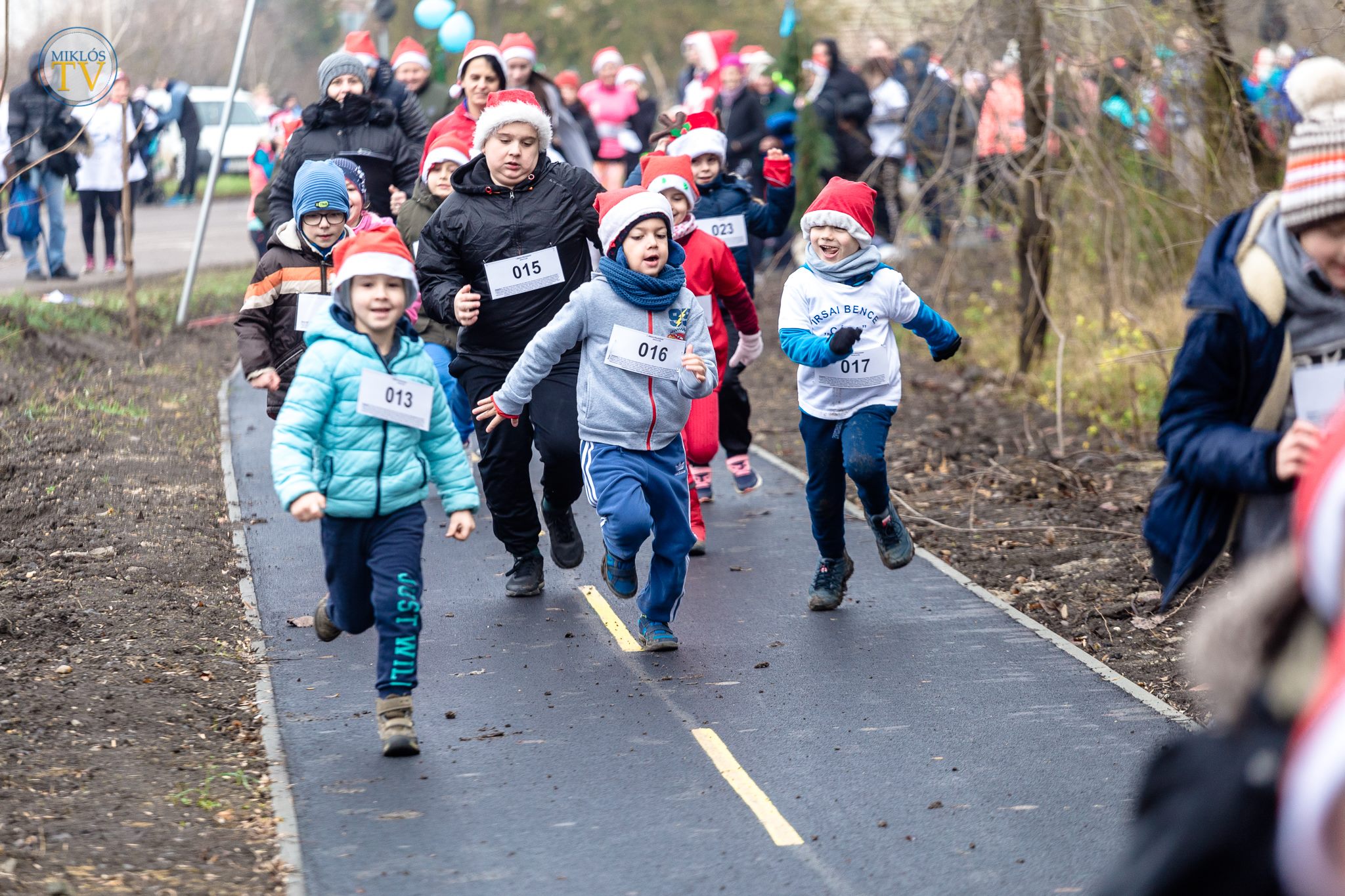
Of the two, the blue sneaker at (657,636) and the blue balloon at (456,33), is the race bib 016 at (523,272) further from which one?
the blue balloon at (456,33)

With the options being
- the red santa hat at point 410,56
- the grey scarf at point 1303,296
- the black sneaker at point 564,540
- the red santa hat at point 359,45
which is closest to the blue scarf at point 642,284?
the black sneaker at point 564,540

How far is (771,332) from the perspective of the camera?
1664 cm

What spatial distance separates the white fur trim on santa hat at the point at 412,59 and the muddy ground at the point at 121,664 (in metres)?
3.35

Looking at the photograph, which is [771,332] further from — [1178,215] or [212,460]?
[212,460]

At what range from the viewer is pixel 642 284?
6.68 metres

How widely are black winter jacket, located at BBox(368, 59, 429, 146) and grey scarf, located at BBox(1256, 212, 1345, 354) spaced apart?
8.02 metres

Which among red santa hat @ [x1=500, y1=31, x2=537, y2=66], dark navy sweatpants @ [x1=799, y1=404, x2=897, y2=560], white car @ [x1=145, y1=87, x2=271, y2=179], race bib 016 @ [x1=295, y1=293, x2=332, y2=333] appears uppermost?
red santa hat @ [x1=500, y1=31, x2=537, y2=66]

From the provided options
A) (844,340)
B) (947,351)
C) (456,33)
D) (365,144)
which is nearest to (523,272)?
(844,340)

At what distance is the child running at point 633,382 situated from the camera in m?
6.68

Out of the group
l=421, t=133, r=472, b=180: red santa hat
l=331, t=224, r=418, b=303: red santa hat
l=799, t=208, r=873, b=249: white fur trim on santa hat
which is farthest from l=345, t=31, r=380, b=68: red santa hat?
l=331, t=224, r=418, b=303: red santa hat

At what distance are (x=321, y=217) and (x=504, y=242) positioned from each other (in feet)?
3.63

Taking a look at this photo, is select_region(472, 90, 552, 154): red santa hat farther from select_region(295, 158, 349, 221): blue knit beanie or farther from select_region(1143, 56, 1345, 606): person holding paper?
select_region(1143, 56, 1345, 606): person holding paper

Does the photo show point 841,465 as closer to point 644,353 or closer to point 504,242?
point 644,353

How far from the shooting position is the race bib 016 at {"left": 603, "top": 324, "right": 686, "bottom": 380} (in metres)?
6.70
